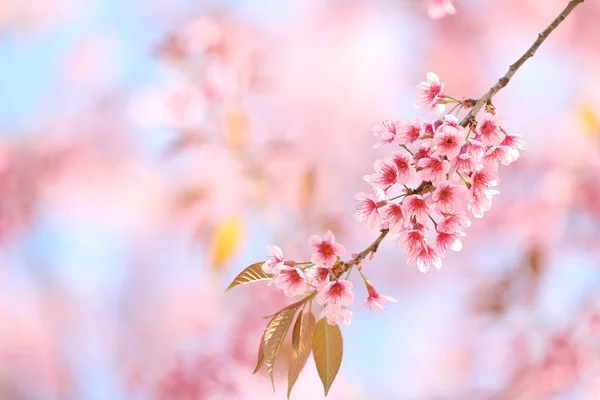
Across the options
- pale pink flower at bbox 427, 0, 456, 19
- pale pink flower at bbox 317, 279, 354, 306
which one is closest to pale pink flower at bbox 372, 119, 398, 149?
pale pink flower at bbox 317, 279, 354, 306

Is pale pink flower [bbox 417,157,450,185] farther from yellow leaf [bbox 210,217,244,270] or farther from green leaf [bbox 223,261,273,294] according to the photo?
yellow leaf [bbox 210,217,244,270]

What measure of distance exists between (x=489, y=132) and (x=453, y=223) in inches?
3.0

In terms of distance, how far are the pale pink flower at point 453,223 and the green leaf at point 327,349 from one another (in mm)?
116

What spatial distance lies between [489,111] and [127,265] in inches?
82.8

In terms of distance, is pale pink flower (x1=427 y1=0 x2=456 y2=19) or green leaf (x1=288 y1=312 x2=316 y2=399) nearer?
green leaf (x1=288 y1=312 x2=316 y2=399)

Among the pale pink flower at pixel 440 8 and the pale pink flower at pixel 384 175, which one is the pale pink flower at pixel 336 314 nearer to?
→ the pale pink flower at pixel 384 175

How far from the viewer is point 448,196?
0.47m

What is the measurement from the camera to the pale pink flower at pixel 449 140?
46 cm

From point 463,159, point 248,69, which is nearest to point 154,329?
point 248,69

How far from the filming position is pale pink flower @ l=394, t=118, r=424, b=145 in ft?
1.59

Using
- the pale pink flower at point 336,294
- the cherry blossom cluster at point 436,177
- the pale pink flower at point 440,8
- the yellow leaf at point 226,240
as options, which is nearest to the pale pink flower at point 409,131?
the cherry blossom cluster at point 436,177

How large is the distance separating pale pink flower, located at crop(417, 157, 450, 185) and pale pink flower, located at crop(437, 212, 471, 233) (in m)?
0.04

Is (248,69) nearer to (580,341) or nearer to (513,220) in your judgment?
(513,220)

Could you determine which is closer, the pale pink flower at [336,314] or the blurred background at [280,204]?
the pale pink flower at [336,314]
